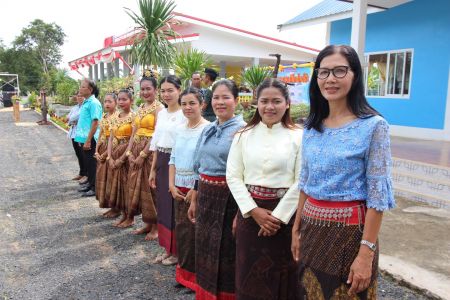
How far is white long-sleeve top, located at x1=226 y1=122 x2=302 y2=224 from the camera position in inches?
86.9

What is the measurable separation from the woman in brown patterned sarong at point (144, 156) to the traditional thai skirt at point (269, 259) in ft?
7.29

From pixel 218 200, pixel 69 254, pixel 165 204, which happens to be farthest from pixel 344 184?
pixel 69 254

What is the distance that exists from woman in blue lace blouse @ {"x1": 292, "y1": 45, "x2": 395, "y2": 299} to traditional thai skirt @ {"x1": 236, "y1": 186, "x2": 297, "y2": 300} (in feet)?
1.32

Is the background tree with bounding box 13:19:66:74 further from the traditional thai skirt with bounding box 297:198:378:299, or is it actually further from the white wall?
the traditional thai skirt with bounding box 297:198:378:299

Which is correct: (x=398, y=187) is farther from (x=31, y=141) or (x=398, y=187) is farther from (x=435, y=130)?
(x=31, y=141)

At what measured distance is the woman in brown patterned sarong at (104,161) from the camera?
16.7 ft

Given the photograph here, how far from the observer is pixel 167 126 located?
12.0 ft

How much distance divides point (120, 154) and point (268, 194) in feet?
9.43

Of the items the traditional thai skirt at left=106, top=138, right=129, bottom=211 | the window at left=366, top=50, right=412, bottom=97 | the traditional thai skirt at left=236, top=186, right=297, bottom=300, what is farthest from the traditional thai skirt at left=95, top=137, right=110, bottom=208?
the window at left=366, top=50, right=412, bottom=97

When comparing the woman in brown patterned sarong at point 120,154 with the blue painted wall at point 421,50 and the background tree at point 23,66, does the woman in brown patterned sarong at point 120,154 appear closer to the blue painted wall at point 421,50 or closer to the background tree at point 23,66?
the blue painted wall at point 421,50

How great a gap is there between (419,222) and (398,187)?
136 cm

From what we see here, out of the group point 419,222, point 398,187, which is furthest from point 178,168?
point 398,187

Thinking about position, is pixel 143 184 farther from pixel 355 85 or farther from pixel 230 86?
pixel 355 85

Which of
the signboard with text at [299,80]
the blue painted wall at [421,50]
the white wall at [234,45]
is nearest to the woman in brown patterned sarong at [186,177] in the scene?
the signboard with text at [299,80]
